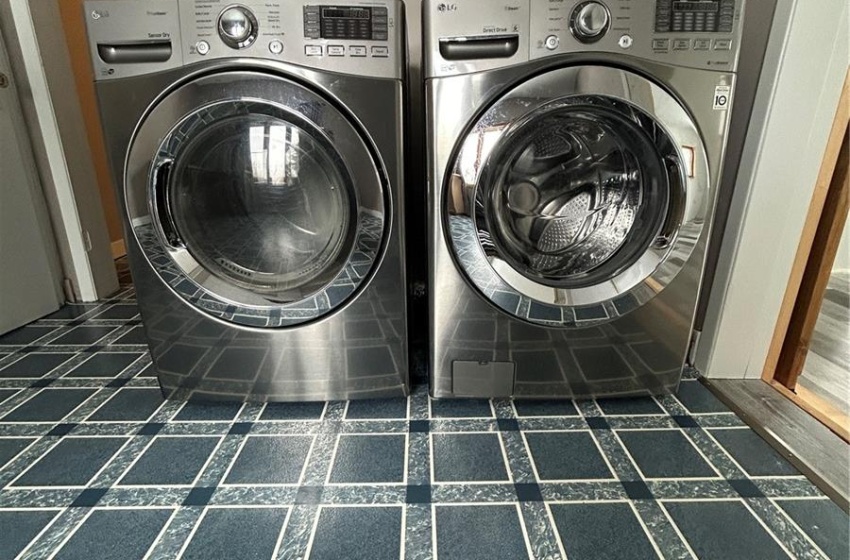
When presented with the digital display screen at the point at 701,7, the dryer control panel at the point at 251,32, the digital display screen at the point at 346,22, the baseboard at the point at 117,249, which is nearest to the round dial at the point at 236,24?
the dryer control panel at the point at 251,32

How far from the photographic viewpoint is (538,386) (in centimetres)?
109

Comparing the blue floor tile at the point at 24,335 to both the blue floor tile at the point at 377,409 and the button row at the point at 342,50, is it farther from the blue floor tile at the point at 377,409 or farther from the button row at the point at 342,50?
the button row at the point at 342,50

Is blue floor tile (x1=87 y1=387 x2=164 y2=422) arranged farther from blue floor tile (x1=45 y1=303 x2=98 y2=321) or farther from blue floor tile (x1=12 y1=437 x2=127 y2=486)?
blue floor tile (x1=45 y1=303 x2=98 y2=321)

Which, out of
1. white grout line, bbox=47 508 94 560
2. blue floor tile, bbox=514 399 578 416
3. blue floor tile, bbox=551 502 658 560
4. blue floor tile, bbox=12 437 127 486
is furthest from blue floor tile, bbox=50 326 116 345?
blue floor tile, bbox=551 502 658 560

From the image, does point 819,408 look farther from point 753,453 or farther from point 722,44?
point 722,44

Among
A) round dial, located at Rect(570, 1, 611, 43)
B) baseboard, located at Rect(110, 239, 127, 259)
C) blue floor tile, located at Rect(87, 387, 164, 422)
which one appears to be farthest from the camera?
baseboard, located at Rect(110, 239, 127, 259)

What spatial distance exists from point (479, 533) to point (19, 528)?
805 millimetres

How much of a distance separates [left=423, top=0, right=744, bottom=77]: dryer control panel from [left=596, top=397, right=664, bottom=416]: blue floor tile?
30.2 inches

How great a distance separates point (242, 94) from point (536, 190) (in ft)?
2.08

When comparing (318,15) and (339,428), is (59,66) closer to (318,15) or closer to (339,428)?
(318,15)

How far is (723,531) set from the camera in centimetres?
77

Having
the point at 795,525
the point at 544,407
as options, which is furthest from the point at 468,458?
the point at 795,525

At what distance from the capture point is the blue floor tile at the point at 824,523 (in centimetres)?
74

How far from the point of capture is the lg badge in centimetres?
91
